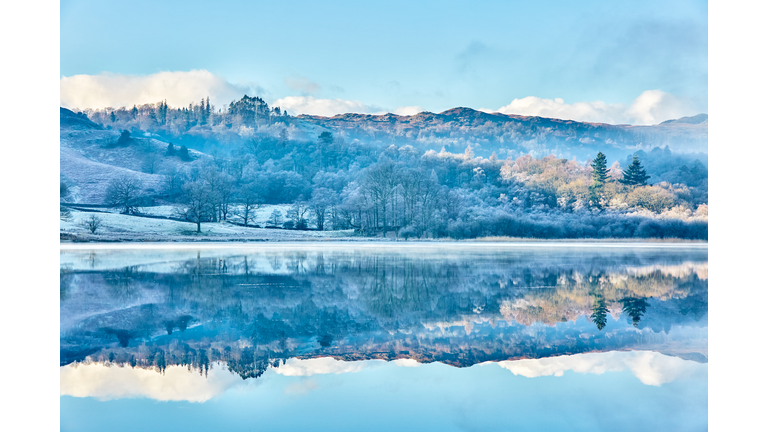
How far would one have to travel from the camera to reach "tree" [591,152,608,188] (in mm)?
56250

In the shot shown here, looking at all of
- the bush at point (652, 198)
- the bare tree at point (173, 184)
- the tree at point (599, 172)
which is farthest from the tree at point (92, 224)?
the bush at point (652, 198)

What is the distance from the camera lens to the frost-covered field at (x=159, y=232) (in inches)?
1524

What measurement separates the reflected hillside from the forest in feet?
93.3

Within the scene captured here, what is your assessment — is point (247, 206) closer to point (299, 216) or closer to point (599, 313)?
point (299, 216)

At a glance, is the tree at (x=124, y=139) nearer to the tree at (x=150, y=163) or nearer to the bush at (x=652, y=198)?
the tree at (x=150, y=163)

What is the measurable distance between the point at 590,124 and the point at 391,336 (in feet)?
277

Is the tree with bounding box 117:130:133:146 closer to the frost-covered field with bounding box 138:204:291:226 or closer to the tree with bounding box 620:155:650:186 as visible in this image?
the frost-covered field with bounding box 138:204:291:226

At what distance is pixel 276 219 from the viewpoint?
2370 inches

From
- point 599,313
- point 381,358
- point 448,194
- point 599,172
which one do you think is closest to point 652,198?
point 599,172

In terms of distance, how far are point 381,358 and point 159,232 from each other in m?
43.8

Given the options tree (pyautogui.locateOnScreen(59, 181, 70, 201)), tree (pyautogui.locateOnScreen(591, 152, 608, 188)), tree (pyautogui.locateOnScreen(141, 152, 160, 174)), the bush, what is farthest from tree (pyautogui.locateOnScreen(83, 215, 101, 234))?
tree (pyautogui.locateOnScreen(141, 152, 160, 174))

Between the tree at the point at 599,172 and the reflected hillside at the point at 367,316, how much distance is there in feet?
146
